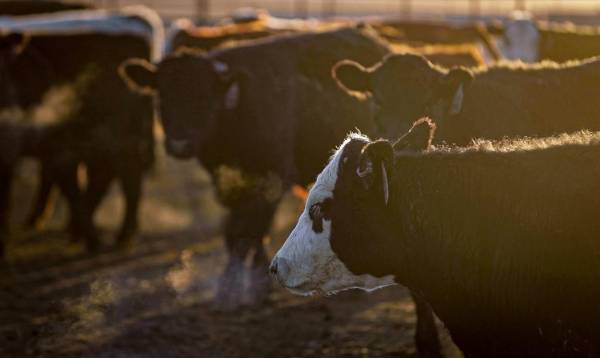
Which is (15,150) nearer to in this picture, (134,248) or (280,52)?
(134,248)

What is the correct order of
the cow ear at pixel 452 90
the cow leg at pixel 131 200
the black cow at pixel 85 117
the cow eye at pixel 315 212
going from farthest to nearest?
the black cow at pixel 85 117 → the cow leg at pixel 131 200 → the cow ear at pixel 452 90 → the cow eye at pixel 315 212

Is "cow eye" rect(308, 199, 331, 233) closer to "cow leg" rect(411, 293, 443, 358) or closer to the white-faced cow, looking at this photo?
the white-faced cow

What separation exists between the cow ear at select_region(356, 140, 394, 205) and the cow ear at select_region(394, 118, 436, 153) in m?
0.30

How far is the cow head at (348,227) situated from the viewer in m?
3.38

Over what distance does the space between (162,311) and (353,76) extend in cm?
198

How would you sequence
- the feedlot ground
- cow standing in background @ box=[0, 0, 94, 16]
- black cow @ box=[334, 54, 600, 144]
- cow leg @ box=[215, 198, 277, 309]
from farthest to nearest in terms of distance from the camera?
cow standing in background @ box=[0, 0, 94, 16], cow leg @ box=[215, 198, 277, 309], the feedlot ground, black cow @ box=[334, 54, 600, 144]

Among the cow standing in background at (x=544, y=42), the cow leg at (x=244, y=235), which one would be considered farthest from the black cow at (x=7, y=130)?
the cow standing in background at (x=544, y=42)

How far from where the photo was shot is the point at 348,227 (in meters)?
3.47

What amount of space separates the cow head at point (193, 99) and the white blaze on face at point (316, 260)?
303 cm

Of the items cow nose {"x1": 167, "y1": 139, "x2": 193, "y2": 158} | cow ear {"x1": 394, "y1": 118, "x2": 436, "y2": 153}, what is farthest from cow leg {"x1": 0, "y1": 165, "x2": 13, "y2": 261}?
cow ear {"x1": 394, "y1": 118, "x2": 436, "y2": 153}

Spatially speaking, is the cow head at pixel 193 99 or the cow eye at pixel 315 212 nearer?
the cow eye at pixel 315 212

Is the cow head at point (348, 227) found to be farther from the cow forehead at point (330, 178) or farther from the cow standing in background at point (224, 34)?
the cow standing in background at point (224, 34)

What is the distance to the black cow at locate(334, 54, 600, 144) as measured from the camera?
490 cm

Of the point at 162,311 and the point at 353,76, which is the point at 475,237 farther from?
the point at 162,311
